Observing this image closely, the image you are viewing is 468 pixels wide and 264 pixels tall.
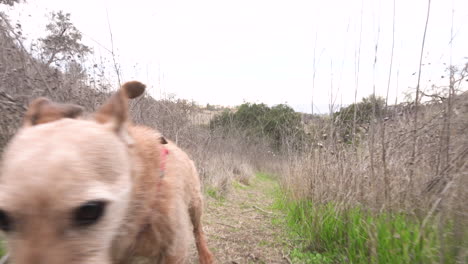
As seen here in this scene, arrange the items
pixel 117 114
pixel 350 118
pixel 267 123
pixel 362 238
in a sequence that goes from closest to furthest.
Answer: pixel 117 114 < pixel 362 238 < pixel 350 118 < pixel 267 123

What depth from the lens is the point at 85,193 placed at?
3.45 feet

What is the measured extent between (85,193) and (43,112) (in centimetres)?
89

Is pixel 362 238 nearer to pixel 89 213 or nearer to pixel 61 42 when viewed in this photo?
pixel 89 213

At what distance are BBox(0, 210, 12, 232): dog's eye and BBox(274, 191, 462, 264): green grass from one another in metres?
2.08

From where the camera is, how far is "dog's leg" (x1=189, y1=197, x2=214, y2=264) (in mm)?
3062

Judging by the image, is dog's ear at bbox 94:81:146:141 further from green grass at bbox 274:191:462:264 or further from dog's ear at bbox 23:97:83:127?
green grass at bbox 274:191:462:264

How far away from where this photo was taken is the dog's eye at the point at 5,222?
3.34ft

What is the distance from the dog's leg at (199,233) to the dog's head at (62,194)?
5.75ft

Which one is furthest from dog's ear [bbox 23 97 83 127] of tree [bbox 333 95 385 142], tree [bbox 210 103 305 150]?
tree [bbox 210 103 305 150]

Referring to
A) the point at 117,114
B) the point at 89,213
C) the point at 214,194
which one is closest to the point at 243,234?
the point at 214,194

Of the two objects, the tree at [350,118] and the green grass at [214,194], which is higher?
the tree at [350,118]

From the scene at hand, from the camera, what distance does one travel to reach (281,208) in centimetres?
Result: 564

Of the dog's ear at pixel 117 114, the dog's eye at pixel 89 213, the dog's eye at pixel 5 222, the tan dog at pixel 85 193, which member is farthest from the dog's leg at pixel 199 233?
the dog's eye at pixel 5 222

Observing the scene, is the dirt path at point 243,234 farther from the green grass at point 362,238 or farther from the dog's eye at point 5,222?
the dog's eye at point 5,222
